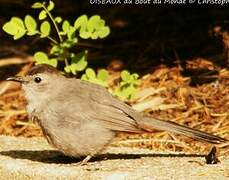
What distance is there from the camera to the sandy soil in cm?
555

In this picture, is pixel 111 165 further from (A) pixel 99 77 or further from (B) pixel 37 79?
(A) pixel 99 77

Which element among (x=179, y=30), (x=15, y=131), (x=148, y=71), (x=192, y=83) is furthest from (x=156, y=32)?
(x=15, y=131)

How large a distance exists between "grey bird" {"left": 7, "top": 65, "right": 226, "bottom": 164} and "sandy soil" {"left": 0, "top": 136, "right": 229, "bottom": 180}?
21 centimetres

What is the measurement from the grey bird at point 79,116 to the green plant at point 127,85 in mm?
926

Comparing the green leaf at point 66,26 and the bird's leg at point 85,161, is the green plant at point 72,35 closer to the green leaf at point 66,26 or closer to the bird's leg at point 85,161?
the green leaf at point 66,26

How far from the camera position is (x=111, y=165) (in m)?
5.91

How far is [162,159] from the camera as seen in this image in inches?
241

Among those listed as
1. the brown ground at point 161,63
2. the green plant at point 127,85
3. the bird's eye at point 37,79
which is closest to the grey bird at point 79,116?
the bird's eye at point 37,79

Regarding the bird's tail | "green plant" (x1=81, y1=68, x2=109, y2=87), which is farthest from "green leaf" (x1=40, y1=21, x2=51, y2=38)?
the bird's tail

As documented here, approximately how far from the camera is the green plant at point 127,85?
717 centimetres

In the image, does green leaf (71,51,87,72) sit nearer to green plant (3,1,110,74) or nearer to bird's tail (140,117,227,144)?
green plant (3,1,110,74)

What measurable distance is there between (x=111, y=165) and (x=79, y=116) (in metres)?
0.51

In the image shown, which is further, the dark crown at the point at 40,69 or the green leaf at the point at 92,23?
the green leaf at the point at 92,23

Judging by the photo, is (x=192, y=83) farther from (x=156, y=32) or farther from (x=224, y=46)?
(x=156, y=32)
